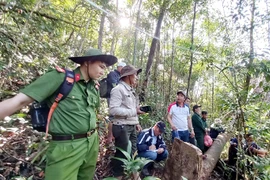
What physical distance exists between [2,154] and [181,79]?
911 centimetres

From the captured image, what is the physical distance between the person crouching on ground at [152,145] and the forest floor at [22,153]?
1.97ft

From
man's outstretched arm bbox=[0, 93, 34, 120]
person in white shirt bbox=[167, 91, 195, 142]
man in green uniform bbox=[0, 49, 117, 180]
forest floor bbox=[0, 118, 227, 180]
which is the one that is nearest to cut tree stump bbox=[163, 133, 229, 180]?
person in white shirt bbox=[167, 91, 195, 142]

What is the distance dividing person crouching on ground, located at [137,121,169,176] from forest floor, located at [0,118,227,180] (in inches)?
23.7

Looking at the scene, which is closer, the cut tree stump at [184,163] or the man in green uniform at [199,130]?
the cut tree stump at [184,163]

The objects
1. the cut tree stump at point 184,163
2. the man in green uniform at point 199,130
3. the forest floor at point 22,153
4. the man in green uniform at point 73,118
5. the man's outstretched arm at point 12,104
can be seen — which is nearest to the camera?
the man's outstretched arm at point 12,104

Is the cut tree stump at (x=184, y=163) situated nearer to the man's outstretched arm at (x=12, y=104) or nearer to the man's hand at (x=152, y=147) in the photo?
the man's hand at (x=152, y=147)

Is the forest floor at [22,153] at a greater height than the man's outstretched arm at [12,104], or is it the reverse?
the man's outstretched arm at [12,104]

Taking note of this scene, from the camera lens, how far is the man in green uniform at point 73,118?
1.62 metres

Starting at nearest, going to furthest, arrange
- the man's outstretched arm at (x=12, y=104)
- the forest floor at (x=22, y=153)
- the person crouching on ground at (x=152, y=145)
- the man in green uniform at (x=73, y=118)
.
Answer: the man's outstretched arm at (x=12, y=104), the man in green uniform at (x=73, y=118), the forest floor at (x=22, y=153), the person crouching on ground at (x=152, y=145)

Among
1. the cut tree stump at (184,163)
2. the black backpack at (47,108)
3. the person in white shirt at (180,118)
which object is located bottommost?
the cut tree stump at (184,163)

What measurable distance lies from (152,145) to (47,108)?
226 cm

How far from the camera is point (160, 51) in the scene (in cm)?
838

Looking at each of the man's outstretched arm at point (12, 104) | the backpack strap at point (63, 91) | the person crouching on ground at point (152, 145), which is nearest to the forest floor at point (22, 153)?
the person crouching on ground at point (152, 145)

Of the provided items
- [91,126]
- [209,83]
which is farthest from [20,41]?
[209,83]
